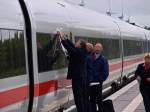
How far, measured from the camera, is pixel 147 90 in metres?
11.1

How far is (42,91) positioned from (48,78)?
58cm

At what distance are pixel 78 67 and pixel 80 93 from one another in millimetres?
561

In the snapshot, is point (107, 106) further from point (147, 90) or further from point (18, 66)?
point (18, 66)

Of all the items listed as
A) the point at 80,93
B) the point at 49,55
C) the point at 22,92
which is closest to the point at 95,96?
the point at 80,93

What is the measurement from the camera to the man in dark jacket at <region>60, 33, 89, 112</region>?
35.3 feet

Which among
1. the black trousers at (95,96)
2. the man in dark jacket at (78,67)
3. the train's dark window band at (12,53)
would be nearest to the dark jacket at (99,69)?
the black trousers at (95,96)

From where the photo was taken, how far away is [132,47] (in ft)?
94.5

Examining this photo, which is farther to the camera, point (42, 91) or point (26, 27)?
point (42, 91)

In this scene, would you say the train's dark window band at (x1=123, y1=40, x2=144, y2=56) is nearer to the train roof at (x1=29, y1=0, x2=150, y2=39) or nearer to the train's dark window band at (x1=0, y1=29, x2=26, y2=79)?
the train roof at (x1=29, y1=0, x2=150, y2=39)

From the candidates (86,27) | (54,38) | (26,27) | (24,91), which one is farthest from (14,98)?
(86,27)

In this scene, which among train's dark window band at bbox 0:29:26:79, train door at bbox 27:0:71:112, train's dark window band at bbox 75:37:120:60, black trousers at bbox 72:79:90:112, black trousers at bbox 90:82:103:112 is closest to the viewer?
train's dark window band at bbox 0:29:26:79

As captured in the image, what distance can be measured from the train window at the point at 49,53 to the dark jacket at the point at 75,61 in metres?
0.26

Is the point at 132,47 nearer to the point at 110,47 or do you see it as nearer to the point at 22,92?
the point at 110,47

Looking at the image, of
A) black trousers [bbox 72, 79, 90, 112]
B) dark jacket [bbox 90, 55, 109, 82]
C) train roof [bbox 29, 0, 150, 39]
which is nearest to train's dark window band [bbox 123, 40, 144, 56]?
train roof [bbox 29, 0, 150, 39]
